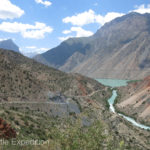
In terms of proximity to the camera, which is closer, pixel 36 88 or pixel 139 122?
pixel 36 88

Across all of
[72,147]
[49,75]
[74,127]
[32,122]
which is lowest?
[32,122]

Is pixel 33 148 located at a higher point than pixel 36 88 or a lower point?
lower

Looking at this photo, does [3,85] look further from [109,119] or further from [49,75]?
[49,75]

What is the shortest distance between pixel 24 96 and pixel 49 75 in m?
48.0

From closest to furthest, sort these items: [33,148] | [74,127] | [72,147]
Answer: [72,147]
[74,127]
[33,148]

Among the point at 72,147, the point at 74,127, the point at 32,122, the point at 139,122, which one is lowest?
the point at 139,122

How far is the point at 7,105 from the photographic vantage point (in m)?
48.1

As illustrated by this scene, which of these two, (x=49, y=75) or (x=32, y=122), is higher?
(x=49, y=75)

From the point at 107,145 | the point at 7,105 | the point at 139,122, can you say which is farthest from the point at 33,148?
the point at 139,122

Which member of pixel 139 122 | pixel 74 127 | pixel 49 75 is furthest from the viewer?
pixel 49 75

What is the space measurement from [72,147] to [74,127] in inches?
47.6

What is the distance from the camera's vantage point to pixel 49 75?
106688 mm

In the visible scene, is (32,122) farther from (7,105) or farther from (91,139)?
(91,139)

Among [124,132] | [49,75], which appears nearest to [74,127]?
[124,132]
